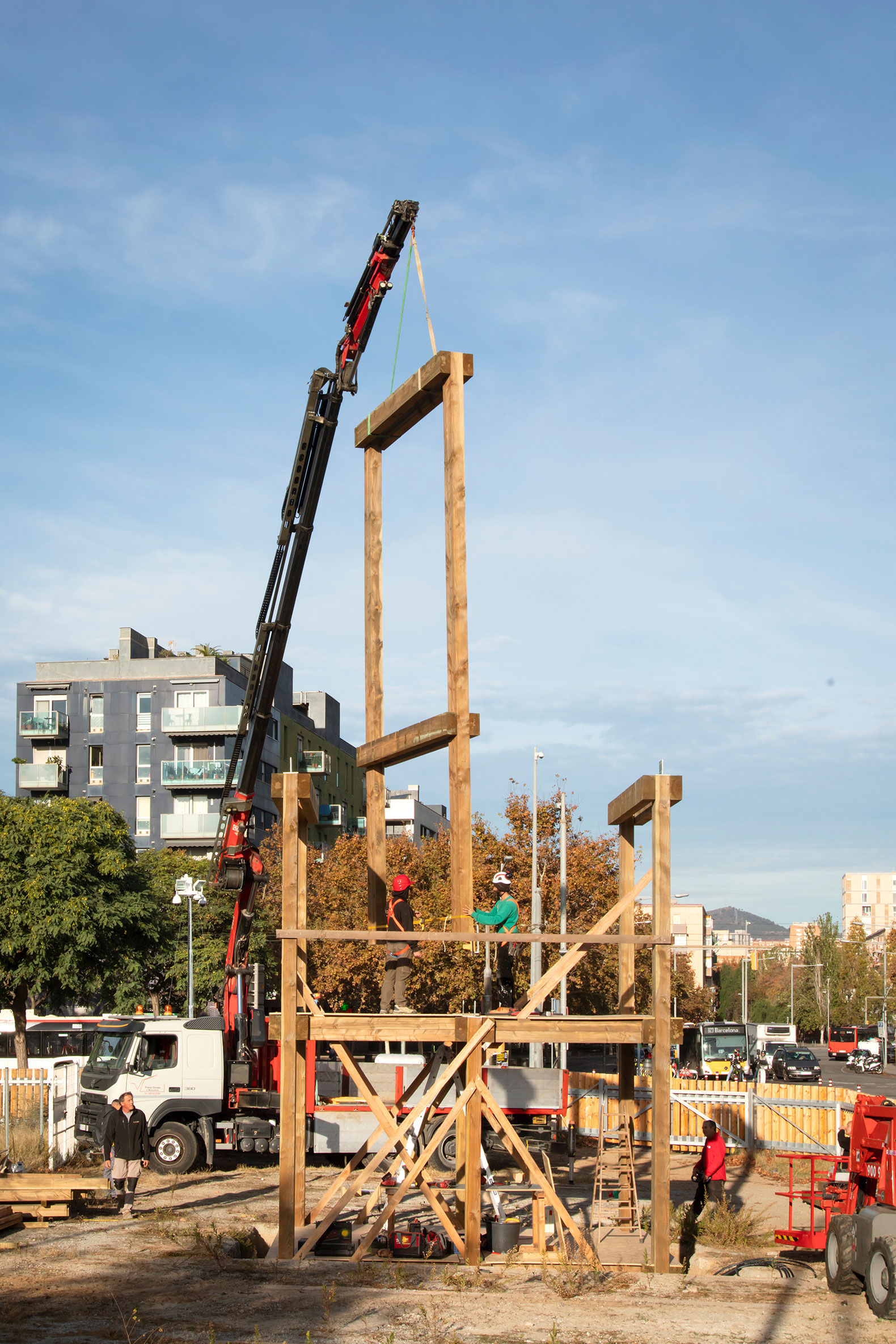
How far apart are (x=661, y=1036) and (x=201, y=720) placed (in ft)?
184

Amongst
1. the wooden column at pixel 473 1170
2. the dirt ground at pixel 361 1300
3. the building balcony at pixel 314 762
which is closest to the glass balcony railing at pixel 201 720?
the building balcony at pixel 314 762

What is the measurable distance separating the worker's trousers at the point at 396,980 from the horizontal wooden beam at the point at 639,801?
114 inches

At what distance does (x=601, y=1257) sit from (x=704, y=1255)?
250 centimetres

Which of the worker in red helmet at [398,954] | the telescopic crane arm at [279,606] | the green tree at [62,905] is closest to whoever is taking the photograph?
the worker in red helmet at [398,954]

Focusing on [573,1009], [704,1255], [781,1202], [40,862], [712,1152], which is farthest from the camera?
[573,1009]

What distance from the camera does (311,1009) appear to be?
13812 mm

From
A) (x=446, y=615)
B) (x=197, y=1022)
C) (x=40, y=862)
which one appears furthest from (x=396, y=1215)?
(x=40, y=862)

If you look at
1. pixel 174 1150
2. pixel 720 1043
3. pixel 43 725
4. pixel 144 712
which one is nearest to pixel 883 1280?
pixel 174 1150

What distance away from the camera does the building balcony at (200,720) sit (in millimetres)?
67250

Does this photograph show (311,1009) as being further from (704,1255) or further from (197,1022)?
(197,1022)

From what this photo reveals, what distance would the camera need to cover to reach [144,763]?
69.3 m

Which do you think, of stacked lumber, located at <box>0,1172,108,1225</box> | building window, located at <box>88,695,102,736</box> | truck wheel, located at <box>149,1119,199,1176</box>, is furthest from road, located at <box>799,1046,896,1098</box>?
building window, located at <box>88,695,102,736</box>

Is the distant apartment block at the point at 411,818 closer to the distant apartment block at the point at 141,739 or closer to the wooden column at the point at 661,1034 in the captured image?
the distant apartment block at the point at 141,739

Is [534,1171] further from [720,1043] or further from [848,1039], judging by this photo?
[848,1039]
